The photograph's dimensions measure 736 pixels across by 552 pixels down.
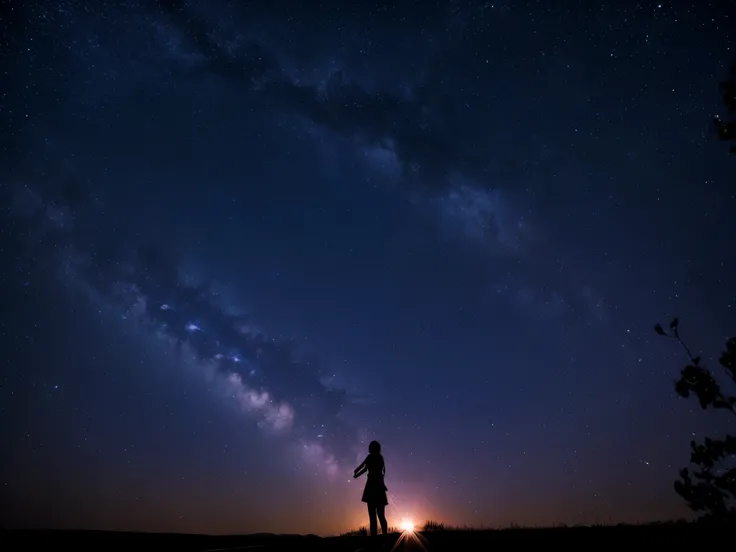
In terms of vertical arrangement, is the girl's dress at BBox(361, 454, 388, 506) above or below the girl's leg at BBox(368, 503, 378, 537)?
above

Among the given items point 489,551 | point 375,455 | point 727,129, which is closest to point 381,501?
point 375,455

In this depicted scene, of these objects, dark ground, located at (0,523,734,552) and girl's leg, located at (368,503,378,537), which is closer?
dark ground, located at (0,523,734,552)

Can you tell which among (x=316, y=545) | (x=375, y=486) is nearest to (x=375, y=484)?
(x=375, y=486)

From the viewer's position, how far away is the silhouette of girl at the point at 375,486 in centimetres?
1000

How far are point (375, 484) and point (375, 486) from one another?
42 millimetres

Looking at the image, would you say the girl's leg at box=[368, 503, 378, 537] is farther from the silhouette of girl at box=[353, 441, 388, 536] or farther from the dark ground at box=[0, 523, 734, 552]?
the dark ground at box=[0, 523, 734, 552]

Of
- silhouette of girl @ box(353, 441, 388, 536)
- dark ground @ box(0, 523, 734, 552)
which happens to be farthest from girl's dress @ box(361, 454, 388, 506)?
dark ground @ box(0, 523, 734, 552)

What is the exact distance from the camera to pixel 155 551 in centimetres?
533

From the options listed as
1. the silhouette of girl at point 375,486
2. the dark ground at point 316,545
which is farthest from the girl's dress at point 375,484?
the dark ground at point 316,545

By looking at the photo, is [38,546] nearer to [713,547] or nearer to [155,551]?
[155,551]

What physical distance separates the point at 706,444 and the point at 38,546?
795 centimetres

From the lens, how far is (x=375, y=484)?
10.1 metres

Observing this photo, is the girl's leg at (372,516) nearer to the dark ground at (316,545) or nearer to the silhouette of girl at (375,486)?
the silhouette of girl at (375,486)

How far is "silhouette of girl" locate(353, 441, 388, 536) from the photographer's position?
10000mm
